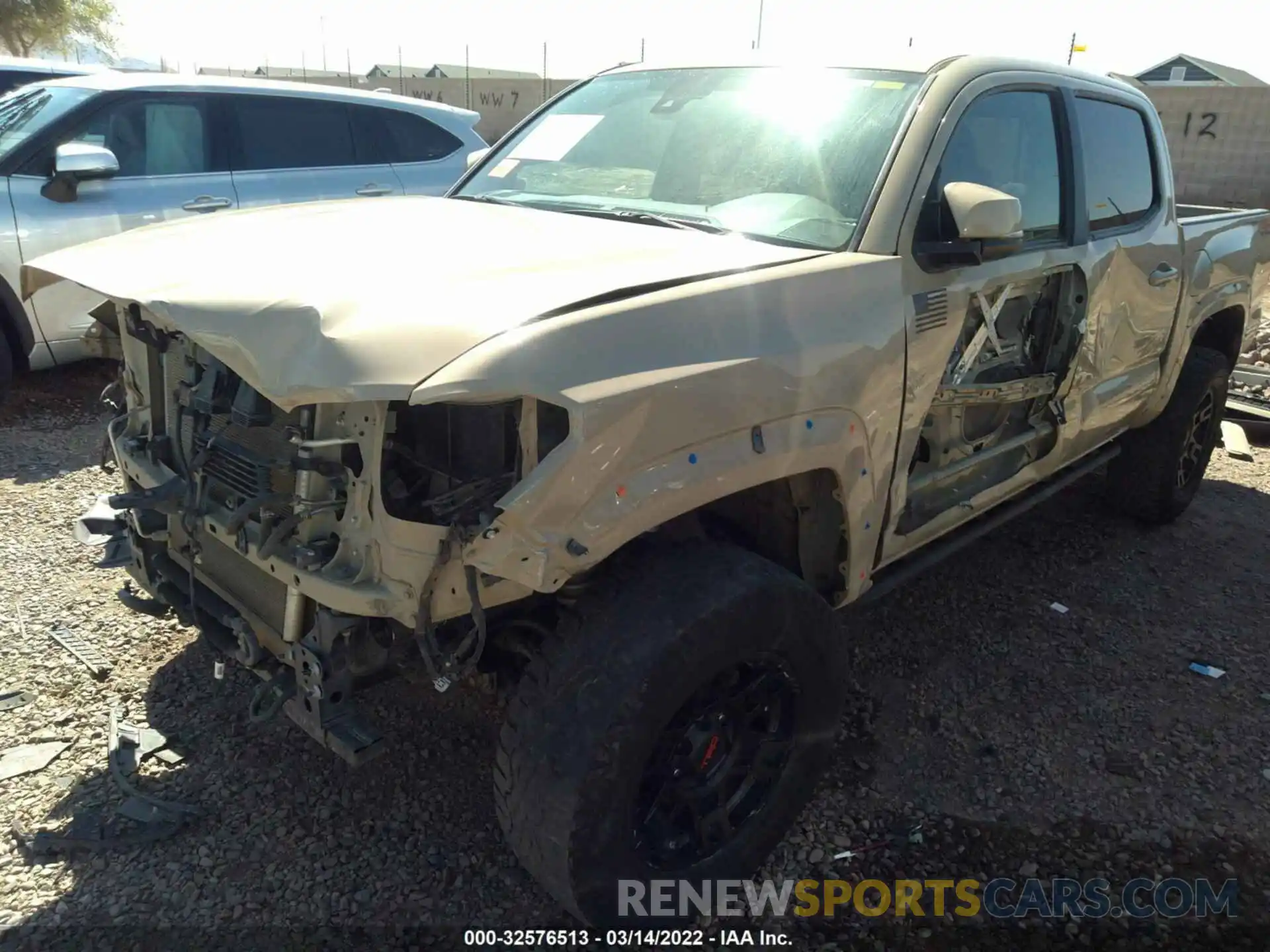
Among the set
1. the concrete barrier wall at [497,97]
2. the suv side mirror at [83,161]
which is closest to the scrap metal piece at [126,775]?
the suv side mirror at [83,161]

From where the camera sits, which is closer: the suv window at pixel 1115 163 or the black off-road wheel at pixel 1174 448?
the suv window at pixel 1115 163

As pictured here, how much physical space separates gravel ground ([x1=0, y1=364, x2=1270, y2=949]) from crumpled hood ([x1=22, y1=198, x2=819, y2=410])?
943 mm

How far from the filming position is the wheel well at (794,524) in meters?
2.49

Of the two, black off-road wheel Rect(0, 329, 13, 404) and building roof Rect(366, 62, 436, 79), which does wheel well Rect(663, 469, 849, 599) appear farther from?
building roof Rect(366, 62, 436, 79)

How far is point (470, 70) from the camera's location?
1430 inches

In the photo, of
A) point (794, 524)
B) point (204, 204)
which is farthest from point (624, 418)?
point (204, 204)

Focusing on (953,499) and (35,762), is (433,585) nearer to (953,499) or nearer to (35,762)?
(35,762)

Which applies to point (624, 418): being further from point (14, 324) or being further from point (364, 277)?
point (14, 324)

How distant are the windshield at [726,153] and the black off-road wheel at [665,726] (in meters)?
1.02

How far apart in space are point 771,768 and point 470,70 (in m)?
38.1

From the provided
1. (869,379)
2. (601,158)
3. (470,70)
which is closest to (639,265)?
(869,379)

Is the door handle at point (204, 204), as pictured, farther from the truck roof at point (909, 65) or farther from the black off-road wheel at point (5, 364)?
the truck roof at point (909, 65)

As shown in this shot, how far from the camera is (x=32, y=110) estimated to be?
18.7 ft

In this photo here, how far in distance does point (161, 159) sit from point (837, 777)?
17.6 ft
